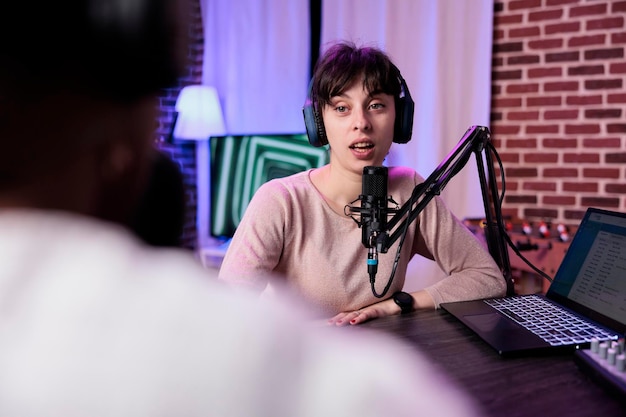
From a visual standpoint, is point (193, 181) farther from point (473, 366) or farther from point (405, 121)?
point (405, 121)

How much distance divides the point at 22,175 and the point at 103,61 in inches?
2.2

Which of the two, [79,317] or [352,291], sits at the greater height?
[79,317]

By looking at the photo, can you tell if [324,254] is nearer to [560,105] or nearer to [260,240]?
[260,240]

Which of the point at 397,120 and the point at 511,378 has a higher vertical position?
the point at 397,120

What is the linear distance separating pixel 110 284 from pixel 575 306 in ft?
3.96

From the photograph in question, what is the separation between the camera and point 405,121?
5.25 ft

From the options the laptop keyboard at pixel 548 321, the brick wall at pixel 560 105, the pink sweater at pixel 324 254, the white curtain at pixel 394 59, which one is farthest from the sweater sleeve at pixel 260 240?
the brick wall at pixel 560 105

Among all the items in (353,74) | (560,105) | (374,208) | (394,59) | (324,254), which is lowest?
(324,254)

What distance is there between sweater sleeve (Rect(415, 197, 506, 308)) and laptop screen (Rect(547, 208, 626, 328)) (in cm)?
17

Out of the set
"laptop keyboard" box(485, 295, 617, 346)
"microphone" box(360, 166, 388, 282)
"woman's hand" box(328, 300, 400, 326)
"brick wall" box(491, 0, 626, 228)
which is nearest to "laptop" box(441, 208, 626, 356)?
"laptop keyboard" box(485, 295, 617, 346)

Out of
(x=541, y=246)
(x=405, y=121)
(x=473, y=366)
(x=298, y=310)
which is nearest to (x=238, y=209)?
(x=541, y=246)

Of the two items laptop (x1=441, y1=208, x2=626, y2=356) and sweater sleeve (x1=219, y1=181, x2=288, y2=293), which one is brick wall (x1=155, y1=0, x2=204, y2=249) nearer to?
laptop (x1=441, y1=208, x2=626, y2=356)

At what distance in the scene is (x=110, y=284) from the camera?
0.88 feet

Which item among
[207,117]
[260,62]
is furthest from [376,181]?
[260,62]
